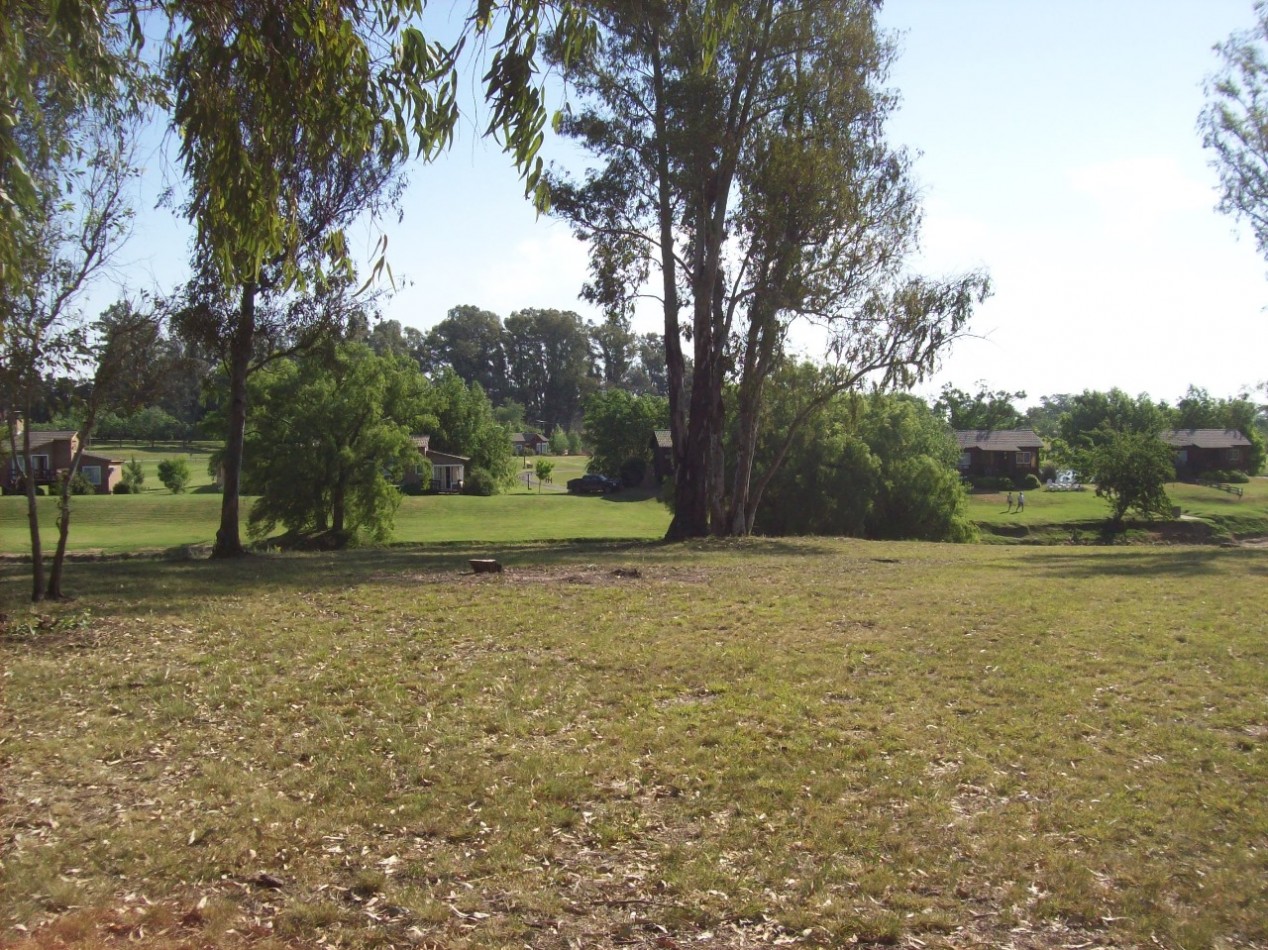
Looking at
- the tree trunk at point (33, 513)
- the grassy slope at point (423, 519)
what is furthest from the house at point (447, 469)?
the tree trunk at point (33, 513)

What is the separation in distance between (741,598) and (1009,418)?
336 ft

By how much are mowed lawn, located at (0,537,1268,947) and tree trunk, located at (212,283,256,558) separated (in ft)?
29.6

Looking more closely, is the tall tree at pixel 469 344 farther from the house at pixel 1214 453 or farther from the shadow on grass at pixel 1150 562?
the shadow on grass at pixel 1150 562

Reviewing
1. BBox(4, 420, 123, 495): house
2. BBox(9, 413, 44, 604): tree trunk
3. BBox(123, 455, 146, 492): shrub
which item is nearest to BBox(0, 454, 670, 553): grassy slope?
BBox(123, 455, 146, 492): shrub

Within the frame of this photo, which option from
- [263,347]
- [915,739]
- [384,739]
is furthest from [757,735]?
[263,347]

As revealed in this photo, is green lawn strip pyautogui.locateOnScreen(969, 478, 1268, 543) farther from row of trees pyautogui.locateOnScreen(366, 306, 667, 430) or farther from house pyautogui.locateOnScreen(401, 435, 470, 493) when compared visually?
row of trees pyautogui.locateOnScreen(366, 306, 667, 430)

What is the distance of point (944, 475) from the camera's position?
160 ft

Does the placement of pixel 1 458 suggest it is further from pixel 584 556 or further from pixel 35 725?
pixel 584 556

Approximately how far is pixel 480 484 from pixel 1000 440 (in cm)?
4796

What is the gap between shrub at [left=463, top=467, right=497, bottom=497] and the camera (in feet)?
249

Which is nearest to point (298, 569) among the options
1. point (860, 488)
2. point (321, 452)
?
point (321, 452)

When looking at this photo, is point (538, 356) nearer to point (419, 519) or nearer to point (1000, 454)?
point (1000, 454)

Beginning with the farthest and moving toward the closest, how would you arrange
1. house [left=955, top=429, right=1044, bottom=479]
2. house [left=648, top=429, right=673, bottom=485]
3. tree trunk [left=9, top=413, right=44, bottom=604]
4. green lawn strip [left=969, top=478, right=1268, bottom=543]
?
1. house [left=955, top=429, right=1044, bottom=479]
2. house [left=648, top=429, right=673, bottom=485]
3. green lawn strip [left=969, top=478, right=1268, bottom=543]
4. tree trunk [left=9, top=413, right=44, bottom=604]

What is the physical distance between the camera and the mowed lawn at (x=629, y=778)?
5.04 metres
